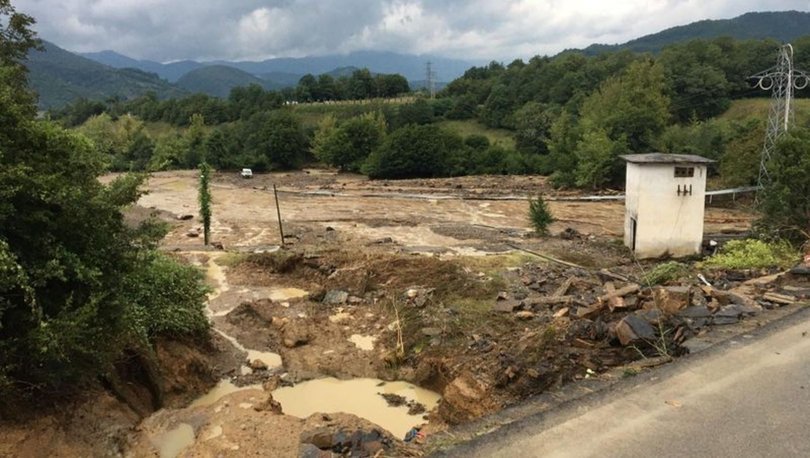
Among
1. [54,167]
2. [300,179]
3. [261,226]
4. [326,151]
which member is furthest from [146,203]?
[54,167]

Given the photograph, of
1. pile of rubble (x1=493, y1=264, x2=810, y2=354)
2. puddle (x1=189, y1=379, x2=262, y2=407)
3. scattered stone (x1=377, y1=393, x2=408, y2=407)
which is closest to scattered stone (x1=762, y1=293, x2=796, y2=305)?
pile of rubble (x1=493, y1=264, x2=810, y2=354)

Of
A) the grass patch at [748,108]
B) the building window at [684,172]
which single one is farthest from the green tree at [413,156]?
the building window at [684,172]

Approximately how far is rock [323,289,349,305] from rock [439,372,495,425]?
6.75 meters

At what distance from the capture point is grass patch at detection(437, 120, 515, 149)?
7459cm

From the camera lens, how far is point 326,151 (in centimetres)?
7019

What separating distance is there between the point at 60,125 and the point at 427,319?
850 cm

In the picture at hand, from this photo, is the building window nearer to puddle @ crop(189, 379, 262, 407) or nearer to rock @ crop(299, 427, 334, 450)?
puddle @ crop(189, 379, 262, 407)

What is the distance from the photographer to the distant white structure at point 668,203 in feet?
71.4

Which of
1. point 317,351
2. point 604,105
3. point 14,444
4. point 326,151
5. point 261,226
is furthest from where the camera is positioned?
point 326,151

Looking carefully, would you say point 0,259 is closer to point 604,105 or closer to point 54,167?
point 54,167

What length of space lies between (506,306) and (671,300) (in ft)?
14.3

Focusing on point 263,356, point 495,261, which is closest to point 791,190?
point 495,261

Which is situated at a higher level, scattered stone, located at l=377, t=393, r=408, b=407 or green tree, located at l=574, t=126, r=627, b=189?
green tree, located at l=574, t=126, r=627, b=189

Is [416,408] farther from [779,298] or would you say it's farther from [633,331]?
[779,298]
